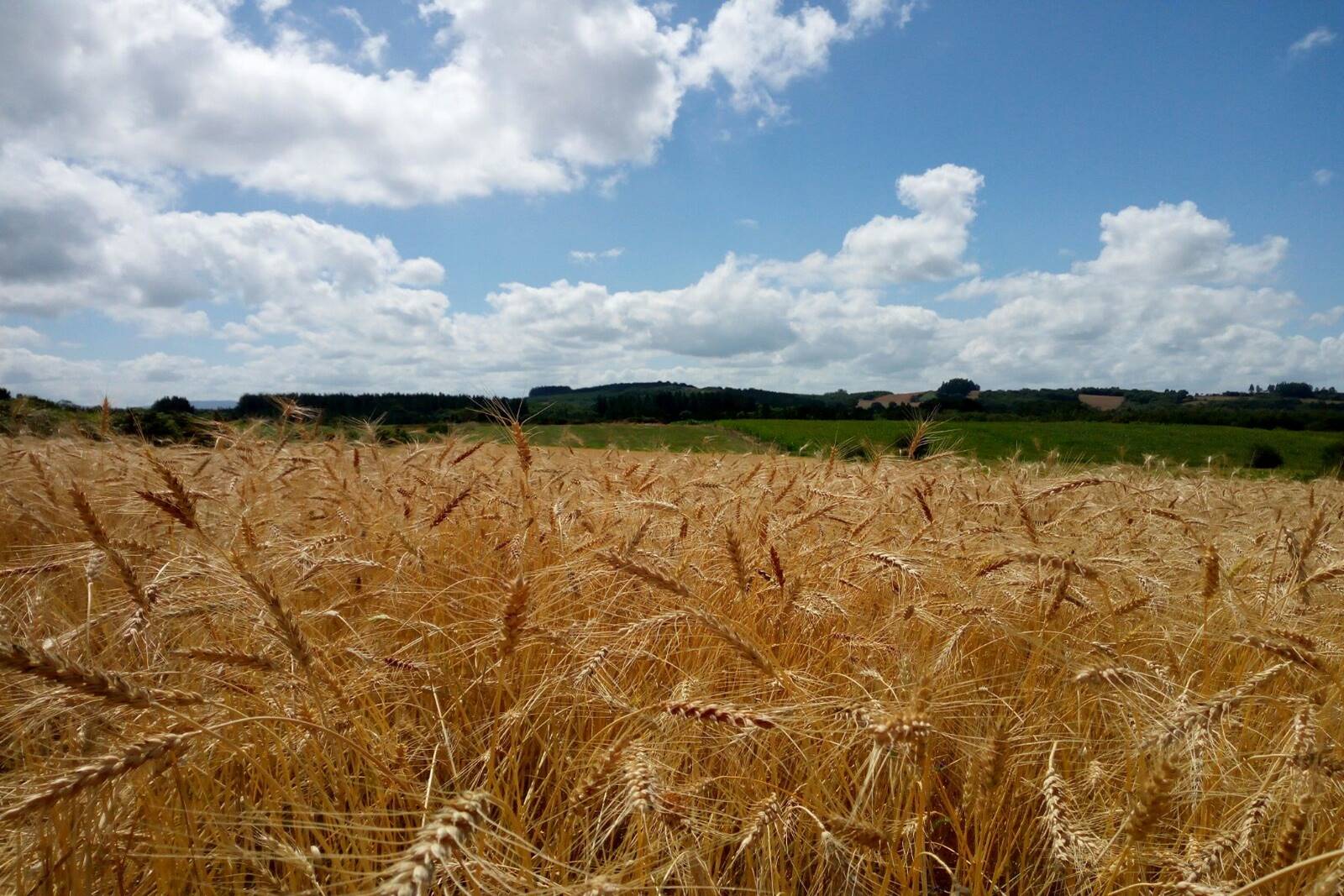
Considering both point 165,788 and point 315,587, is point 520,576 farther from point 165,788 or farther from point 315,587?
point 315,587

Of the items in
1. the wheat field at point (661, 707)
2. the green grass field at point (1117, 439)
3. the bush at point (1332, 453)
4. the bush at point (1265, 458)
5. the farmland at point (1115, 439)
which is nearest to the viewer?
the wheat field at point (661, 707)

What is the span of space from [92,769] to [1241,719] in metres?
3.14

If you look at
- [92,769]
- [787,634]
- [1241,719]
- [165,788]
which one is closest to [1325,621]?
[1241,719]

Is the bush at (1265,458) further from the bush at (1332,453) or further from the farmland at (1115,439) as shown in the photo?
the bush at (1332,453)

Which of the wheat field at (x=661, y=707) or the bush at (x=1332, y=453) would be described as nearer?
the wheat field at (x=661, y=707)

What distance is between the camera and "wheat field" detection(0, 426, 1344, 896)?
133 cm

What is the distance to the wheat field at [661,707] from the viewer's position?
4.35 ft

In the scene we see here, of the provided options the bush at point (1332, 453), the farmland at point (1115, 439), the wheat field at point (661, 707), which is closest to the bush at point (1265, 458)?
the farmland at point (1115, 439)

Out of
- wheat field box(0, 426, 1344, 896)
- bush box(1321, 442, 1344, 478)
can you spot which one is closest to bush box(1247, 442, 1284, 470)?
bush box(1321, 442, 1344, 478)

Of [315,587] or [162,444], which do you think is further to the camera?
[162,444]

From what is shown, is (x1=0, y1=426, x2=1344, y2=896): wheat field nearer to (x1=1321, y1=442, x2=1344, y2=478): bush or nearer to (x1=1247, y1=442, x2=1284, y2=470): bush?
(x1=1321, y1=442, x2=1344, y2=478): bush

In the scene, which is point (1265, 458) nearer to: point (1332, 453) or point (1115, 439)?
point (1332, 453)

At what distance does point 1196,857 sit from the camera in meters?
1.47

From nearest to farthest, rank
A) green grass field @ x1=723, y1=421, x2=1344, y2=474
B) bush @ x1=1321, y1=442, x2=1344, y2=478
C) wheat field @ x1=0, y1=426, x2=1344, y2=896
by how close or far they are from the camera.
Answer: wheat field @ x1=0, y1=426, x2=1344, y2=896, bush @ x1=1321, y1=442, x2=1344, y2=478, green grass field @ x1=723, y1=421, x2=1344, y2=474
